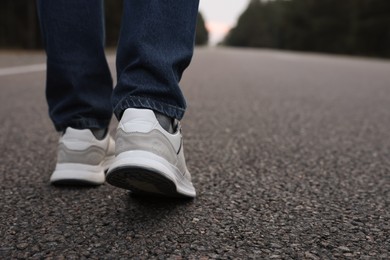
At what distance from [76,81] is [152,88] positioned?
0.33 meters

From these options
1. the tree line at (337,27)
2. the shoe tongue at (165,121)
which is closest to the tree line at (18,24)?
the tree line at (337,27)

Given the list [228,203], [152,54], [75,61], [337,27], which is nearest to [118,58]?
[152,54]

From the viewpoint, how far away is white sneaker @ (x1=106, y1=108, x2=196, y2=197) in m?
0.91

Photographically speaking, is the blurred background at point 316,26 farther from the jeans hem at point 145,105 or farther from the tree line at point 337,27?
the jeans hem at point 145,105

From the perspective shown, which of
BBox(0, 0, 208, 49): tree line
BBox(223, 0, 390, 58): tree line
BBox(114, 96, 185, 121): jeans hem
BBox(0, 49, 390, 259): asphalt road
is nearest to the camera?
BBox(0, 49, 390, 259): asphalt road

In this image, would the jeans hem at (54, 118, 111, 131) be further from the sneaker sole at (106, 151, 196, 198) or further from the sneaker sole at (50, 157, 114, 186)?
the sneaker sole at (106, 151, 196, 198)

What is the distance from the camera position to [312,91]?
13.9 ft

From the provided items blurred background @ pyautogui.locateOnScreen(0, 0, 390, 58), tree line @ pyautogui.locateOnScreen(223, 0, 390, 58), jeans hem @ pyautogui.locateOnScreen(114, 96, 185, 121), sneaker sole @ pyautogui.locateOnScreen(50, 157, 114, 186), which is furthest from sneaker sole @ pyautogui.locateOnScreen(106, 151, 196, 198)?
tree line @ pyautogui.locateOnScreen(223, 0, 390, 58)

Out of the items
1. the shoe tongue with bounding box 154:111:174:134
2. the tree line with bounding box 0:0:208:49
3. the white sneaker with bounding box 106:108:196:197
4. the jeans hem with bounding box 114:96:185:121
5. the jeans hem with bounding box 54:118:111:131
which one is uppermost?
the jeans hem with bounding box 114:96:185:121

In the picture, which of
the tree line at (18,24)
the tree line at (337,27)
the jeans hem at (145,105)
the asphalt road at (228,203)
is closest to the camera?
the asphalt road at (228,203)

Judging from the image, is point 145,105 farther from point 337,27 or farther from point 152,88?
point 337,27

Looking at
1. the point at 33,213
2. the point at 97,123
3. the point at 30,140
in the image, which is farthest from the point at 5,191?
the point at 30,140

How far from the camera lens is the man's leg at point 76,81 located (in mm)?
1185

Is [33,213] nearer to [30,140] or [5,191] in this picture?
[5,191]
